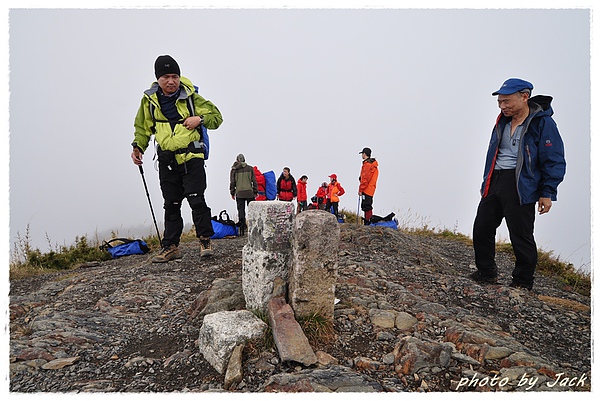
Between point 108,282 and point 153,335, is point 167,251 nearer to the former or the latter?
point 108,282

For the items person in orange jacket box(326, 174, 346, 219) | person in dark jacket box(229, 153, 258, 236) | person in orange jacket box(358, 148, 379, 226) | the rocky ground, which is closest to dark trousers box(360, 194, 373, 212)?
person in orange jacket box(358, 148, 379, 226)

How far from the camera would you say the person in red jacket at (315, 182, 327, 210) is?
44.7 ft

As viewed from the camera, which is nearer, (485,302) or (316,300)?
(316,300)

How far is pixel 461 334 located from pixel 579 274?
5.75m

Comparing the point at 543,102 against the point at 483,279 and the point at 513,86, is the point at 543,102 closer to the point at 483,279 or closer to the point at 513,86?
the point at 513,86

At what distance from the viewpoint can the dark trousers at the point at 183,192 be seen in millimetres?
5039

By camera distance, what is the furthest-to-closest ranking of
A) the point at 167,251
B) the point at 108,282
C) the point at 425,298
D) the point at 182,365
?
the point at 167,251 → the point at 108,282 → the point at 425,298 → the point at 182,365

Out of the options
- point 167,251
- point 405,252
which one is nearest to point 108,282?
point 167,251

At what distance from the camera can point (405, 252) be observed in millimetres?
6242

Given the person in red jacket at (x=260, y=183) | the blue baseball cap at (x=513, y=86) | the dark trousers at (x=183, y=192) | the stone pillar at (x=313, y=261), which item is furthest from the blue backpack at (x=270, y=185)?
the stone pillar at (x=313, y=261)

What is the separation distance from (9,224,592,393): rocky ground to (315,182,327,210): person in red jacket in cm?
863

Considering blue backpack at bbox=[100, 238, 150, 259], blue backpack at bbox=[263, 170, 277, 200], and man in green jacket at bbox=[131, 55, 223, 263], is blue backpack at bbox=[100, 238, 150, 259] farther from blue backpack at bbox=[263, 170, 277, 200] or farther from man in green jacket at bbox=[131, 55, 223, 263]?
blue backpack at bbox=[263, 170, 277, 200]

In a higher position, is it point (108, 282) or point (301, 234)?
point (301, 234)

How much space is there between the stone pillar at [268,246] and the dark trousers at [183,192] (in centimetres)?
212
